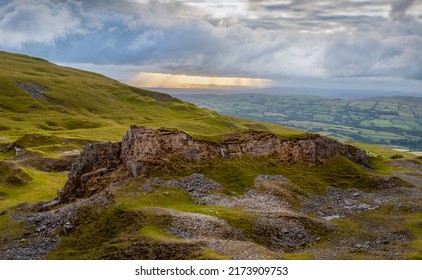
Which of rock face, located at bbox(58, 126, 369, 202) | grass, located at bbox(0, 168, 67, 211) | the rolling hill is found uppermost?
rock face, located at bbox(58, 126, 369, 202)

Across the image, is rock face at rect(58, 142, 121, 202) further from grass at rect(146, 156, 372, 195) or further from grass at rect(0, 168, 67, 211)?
grass at rect(146, 156, 372, 195)

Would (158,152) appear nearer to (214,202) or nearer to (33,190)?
(214,202)

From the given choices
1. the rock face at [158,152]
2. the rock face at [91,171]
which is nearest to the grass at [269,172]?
the rock face at [158,152]

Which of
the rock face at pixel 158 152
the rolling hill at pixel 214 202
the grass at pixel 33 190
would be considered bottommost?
the grass at pixel 33 190

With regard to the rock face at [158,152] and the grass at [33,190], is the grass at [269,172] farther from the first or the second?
the grass at [33,190]

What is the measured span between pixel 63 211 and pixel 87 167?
1281 centimetres

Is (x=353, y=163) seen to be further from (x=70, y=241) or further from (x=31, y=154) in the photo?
(x=31, y=154)

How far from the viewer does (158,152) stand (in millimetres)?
66250

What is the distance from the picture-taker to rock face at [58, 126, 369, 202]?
65875 mm

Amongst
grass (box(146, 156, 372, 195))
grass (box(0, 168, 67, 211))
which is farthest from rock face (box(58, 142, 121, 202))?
grass (box(146, 156, 372, 195))

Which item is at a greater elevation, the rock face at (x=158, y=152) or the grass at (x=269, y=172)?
the rock face at (x=158, y=152)

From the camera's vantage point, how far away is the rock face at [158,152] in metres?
65.9

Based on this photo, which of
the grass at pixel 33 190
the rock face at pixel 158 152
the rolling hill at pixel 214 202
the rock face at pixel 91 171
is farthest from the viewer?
the grass at pixel 33 190
